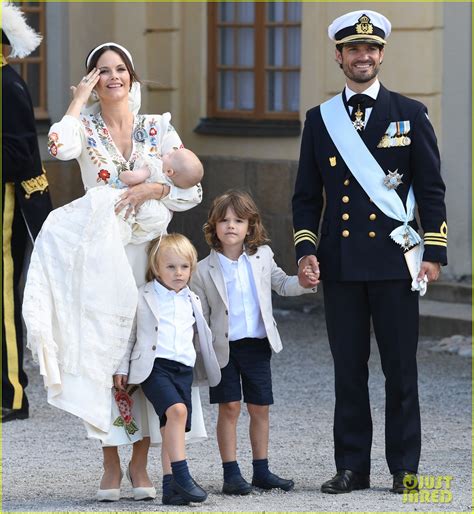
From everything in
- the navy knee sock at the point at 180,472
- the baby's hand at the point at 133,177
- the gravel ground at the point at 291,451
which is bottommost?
the gravel ground at the point at 291,451

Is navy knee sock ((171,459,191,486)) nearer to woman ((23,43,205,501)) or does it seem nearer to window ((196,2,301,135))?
woman ((23,43,205,501))

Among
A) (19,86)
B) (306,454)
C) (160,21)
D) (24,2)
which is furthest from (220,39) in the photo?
(306,454)

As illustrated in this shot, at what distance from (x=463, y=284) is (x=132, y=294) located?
546 cm

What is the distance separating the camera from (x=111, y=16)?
12906 millimetres

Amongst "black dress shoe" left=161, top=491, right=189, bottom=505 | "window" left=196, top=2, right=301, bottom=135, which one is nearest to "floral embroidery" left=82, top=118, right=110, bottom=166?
"black dress shoe" left=161, top=491, right=189, bottom=505

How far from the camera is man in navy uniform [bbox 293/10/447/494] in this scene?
231 inches

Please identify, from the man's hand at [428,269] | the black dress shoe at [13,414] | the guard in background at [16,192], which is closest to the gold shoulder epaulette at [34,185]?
the guard in background at [16,192]

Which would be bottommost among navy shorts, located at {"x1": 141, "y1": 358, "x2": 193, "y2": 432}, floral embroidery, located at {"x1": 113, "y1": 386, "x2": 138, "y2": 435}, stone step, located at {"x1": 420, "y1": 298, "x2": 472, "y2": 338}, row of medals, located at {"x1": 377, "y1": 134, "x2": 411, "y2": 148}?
stone step, located at {"x1": 420, "y1": 298, "x2": 472, "y2": 338}

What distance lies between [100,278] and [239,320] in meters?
0.59

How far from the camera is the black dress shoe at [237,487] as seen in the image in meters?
5.98

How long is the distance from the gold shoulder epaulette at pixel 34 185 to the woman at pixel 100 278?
1.72 meters

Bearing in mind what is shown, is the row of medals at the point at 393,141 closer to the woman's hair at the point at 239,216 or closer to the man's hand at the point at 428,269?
the man's hand at the point at 428,269

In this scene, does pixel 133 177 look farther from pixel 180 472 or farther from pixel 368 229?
pixel 180 472

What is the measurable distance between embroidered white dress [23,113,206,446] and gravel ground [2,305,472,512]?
1.21 ft
